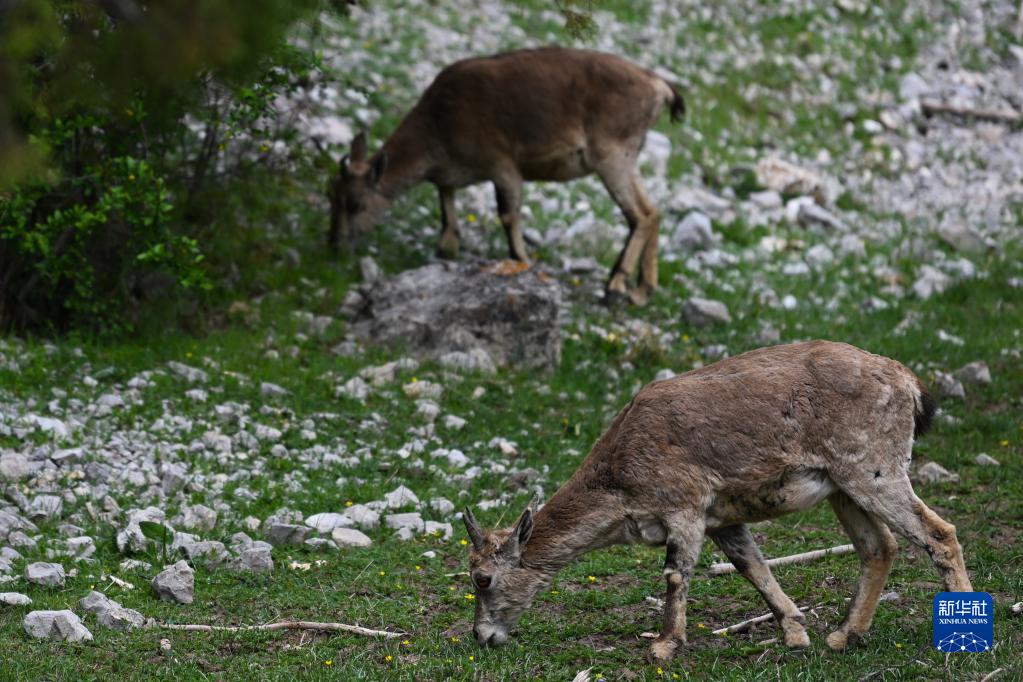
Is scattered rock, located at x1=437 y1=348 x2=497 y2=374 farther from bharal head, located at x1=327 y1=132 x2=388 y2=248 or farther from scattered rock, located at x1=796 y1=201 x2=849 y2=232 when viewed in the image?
scattered rock, located at x1=796 y1=201 x2=849 y2=232

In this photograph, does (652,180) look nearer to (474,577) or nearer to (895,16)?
(895,16)

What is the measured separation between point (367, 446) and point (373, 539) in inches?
71.2

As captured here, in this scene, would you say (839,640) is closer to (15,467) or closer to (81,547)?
(81,547)

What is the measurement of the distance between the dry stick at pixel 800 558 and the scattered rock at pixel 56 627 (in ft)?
14.7

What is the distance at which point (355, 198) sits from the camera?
15.9 metres

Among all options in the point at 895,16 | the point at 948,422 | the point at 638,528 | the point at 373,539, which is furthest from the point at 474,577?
the point at 895,16

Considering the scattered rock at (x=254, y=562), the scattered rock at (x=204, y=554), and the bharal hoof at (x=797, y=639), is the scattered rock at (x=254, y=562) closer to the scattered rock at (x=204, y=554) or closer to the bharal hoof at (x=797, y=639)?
the scattered rock at (x=204, y=554)

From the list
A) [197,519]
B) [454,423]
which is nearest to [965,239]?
[454,423]

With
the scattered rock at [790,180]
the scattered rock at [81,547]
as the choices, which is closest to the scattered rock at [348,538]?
the scattered rock at [81,547]

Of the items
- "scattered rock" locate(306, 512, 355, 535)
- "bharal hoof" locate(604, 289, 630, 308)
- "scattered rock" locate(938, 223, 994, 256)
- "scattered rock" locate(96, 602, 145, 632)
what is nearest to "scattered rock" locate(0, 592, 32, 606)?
"scattered rock" locate(96, 602, 145, 632)

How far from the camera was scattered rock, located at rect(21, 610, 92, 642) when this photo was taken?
25.4ft

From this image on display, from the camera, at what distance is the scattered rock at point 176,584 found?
8.49 m

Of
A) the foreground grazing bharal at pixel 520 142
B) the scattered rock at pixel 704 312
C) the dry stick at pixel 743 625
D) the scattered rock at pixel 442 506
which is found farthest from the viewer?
the foreground grazing bharal at pixel 520 142

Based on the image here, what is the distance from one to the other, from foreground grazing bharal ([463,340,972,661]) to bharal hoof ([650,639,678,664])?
0.01m
